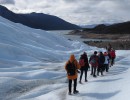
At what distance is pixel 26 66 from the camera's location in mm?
25625

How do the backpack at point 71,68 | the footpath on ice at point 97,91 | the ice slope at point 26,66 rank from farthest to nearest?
1. the ice slope at point 26,66
2. the backpack at point 71,68
3. the footpath on ice at point 97,91

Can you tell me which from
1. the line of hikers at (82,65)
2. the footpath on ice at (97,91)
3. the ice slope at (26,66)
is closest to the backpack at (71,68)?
the line of hikers at (82,65)

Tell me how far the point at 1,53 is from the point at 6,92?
39.7 feet

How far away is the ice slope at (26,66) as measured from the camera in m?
18.0

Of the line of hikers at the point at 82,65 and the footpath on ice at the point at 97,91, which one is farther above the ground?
the line of hikers at the point at 82,65

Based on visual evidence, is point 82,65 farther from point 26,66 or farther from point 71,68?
point 26,66

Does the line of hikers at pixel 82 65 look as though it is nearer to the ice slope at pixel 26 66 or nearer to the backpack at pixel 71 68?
the backpack at pixel 71 68

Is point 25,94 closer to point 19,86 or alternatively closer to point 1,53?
point 19,86

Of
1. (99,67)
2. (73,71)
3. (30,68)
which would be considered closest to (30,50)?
(30,68)

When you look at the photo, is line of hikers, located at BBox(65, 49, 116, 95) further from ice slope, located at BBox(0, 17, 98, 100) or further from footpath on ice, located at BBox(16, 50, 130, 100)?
ice slope, located at BBox(0, 17, 98, 100)

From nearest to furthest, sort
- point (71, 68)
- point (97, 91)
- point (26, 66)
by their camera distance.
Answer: point (71, 68) → point (97, 91) → point (26, 66)

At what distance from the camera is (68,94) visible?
1608cm

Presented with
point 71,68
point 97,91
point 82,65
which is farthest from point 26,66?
point 97,91

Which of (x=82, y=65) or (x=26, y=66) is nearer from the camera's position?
(x=82, y=65)
